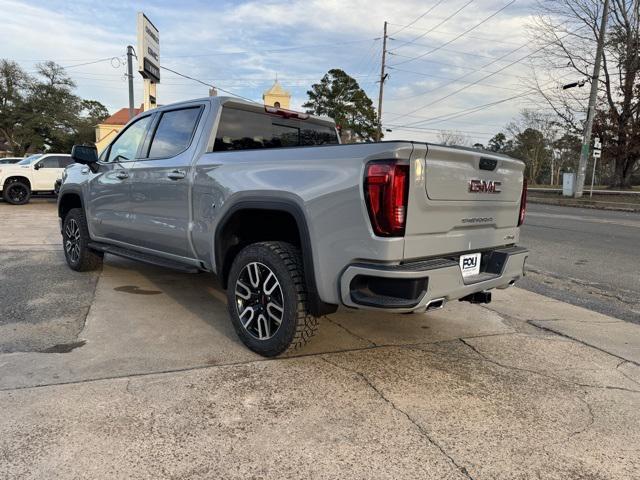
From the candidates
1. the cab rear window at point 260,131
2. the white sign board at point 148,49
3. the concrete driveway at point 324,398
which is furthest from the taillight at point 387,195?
the white sign board at point 148,49

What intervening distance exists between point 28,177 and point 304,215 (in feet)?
54.5

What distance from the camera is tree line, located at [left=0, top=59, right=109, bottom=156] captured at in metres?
56.8

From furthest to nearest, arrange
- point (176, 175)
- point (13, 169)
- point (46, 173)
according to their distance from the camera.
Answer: point (46, 173)
point (13, 169)
point (176, 175)

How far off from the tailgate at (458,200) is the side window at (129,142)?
3.26m

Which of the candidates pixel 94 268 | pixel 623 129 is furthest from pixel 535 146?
pixel 94 268

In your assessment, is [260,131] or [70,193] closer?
[260,131]

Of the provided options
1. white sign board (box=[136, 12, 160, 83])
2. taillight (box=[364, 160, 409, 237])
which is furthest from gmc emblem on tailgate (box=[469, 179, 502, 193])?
white sign board (box=[136, 12, 160, 83])

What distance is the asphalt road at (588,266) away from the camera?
18.6 feet

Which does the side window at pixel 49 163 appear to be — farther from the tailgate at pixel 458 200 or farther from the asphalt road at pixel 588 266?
the tailgate at pixel 458 200

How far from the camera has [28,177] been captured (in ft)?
53.8

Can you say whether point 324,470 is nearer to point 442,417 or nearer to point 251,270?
point 442,417

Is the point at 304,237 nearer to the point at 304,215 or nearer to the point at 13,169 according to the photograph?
the point at 304,215

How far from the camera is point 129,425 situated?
8.43 feet

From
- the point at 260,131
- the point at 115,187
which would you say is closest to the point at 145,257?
the point at 115,187
